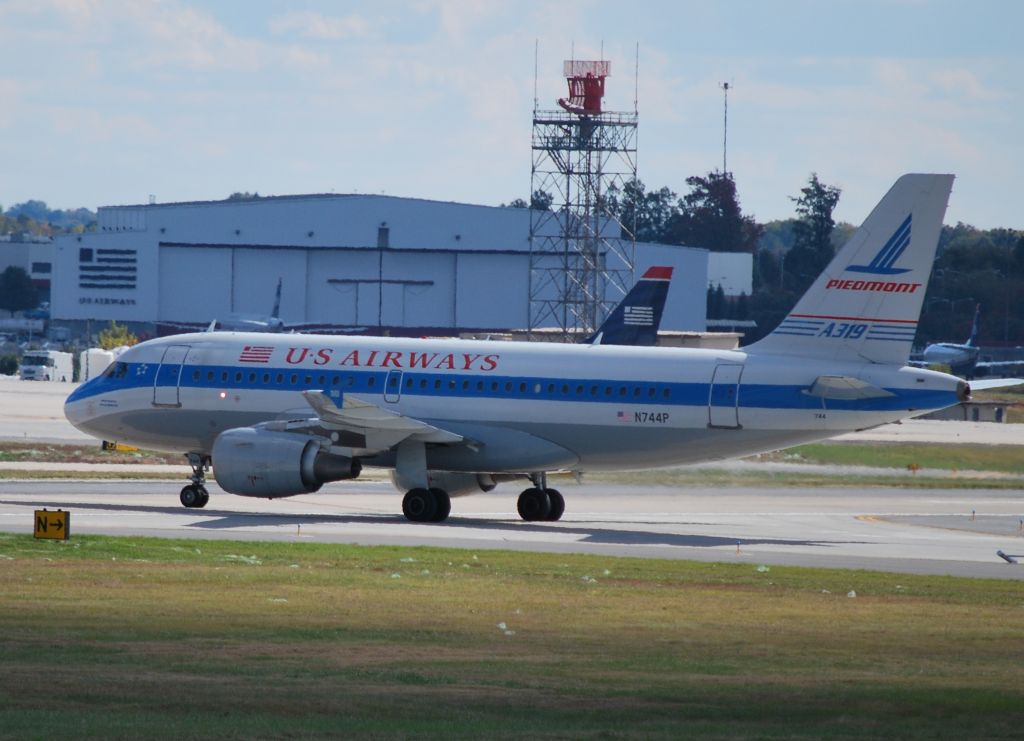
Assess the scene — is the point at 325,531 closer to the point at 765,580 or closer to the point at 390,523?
the point at 390,523

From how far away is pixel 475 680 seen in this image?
1733 centimetres

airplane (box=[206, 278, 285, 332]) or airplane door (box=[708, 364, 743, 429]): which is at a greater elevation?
airplane (box=[206, 278, 285, 332])

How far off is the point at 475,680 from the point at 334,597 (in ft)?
25.6

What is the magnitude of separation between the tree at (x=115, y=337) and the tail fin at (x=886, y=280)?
111 meters

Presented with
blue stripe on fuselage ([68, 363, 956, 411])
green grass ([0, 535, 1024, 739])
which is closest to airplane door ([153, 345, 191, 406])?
blue stripe on fuselage ([68, 363, 956, 411])

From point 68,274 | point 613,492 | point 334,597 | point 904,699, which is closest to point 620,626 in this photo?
point 334,597

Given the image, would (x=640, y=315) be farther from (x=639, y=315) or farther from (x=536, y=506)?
(x=536, y=506)

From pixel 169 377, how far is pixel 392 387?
19.9 ft

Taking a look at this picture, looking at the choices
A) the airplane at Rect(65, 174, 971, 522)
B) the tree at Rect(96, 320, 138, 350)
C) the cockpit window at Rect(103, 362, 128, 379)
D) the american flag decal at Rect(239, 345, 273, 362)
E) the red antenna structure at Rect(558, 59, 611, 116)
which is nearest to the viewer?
the airplane at Rect(65, 174, 971, 522)

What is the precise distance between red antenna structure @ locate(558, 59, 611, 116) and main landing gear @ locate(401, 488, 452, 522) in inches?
3019

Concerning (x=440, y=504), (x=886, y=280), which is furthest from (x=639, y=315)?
(x=886, y=280)

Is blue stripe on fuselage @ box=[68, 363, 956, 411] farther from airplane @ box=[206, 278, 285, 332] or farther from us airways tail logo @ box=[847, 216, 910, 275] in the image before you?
airplane @ box=[206, 278, 285, 332]

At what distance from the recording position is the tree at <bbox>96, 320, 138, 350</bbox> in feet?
477

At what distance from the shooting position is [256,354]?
138 ft
